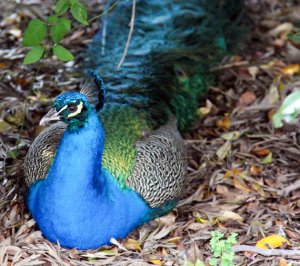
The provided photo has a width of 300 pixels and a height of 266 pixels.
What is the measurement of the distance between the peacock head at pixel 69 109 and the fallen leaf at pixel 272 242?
0.92 metres

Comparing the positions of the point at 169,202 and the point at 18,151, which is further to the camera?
the point at 18,151

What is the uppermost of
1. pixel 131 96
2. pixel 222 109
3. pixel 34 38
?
pixel 34 38

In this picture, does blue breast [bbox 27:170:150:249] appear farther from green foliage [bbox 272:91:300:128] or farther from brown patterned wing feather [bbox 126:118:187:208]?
green foliage [bbox 272:91:300:128]

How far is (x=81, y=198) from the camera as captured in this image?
2578 mm

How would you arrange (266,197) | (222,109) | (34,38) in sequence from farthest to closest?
(222,109) < (266,197) < (34,38)

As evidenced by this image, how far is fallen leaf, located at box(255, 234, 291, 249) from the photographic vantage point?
2.76 meters

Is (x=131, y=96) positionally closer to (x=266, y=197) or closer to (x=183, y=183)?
→ (x=183, y=183)

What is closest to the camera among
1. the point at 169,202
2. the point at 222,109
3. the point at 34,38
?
the point at 34,38

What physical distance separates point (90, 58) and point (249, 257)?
1.47 meters

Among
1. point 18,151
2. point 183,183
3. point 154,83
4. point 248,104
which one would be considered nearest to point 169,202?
point 183,183

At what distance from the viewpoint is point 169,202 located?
2973mm

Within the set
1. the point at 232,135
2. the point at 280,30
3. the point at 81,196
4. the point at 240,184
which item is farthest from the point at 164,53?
the point at 280,30

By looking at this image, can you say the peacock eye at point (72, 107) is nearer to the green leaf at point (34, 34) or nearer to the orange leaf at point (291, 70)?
the green leaf at point (34, 34)

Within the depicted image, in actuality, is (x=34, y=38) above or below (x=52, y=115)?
above
